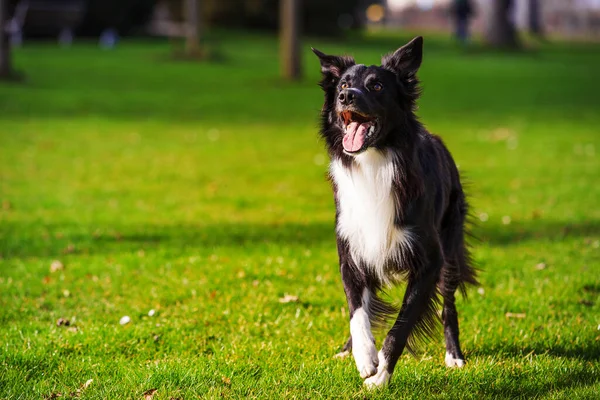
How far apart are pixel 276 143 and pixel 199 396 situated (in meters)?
10.2

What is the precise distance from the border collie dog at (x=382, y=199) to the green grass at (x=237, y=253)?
0.33m

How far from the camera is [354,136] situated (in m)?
4.61

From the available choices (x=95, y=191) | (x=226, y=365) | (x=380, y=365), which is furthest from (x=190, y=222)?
(x=380, y=365)

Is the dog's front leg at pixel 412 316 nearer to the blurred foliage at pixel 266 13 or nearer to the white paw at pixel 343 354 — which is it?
the white paw at pixel 343 354

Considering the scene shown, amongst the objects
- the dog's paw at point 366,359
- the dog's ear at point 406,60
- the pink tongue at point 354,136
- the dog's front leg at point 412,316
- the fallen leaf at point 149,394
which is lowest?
the fallen leaf at point 149,394

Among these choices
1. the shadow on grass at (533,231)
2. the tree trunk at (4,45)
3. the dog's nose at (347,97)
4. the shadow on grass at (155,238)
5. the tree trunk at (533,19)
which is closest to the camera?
the dog's nose at (347,97)

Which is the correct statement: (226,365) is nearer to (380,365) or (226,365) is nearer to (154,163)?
(380,365)

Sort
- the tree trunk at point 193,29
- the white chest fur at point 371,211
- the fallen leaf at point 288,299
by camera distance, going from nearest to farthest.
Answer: the white chest fur at point 371,211 < the fallen leaf at point 288,299 < the tree trunk at point 193,29

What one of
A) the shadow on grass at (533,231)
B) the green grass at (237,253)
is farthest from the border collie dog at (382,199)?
the shadow on grass at (533,231)

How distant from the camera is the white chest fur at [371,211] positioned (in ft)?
15.2

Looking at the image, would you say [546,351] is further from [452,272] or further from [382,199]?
[382,199]

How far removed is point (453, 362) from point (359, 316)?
84cm

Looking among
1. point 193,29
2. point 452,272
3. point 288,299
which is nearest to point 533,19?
point 193,29

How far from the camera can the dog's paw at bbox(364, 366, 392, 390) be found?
4535mm
